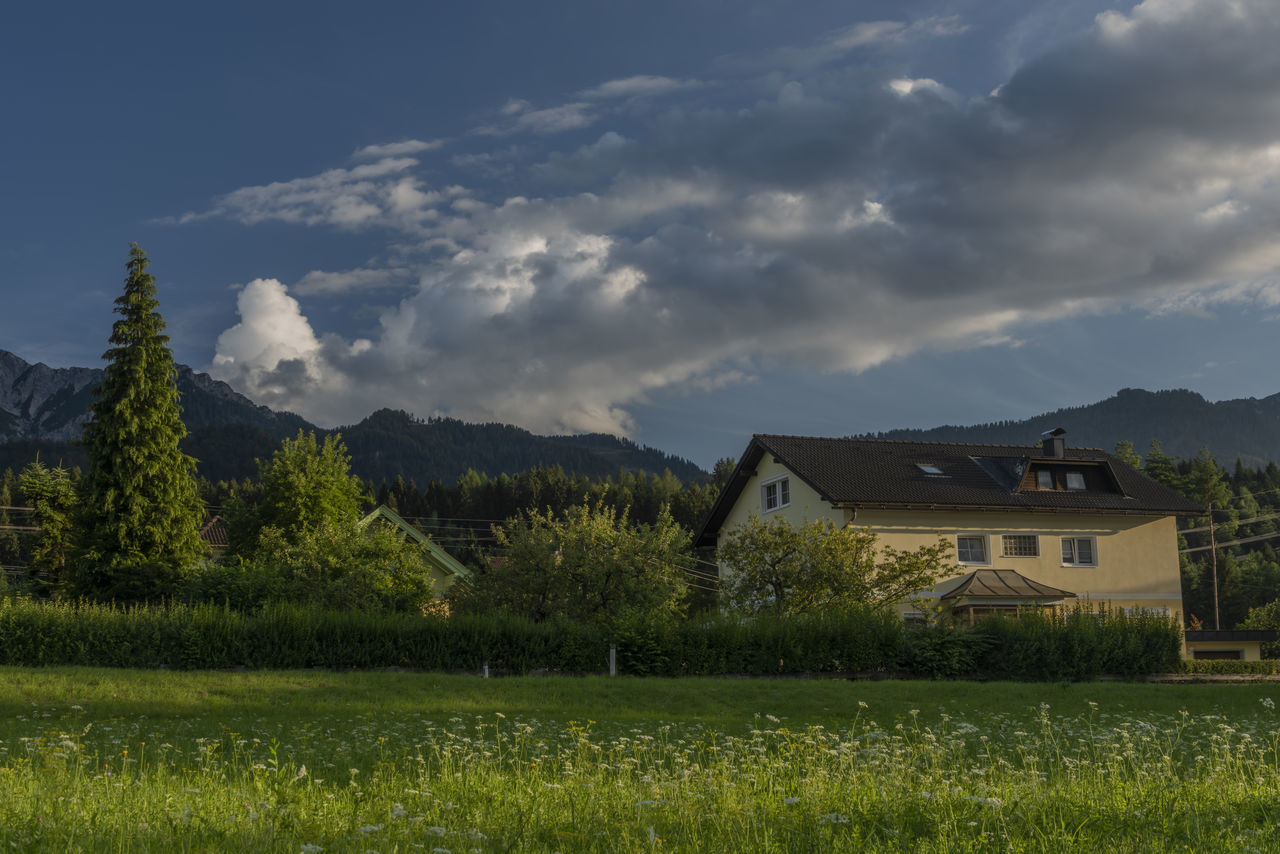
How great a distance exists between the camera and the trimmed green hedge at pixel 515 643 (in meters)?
26.5

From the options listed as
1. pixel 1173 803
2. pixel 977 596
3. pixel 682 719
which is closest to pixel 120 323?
pixel 682 719

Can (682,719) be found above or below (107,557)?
below

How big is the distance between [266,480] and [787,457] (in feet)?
77.0

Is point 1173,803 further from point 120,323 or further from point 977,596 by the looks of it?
point 120,323

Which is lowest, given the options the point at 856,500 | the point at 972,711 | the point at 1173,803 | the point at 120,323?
the point at 972,711

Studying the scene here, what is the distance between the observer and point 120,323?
41094 millimetres

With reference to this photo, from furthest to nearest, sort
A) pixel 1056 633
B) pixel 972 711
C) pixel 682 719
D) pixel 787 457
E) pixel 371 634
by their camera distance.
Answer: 1. pixel 787 457
2. pixel 1056 633
3. pixel 371 634
4. pixel 972 711
5. pixel 682 719

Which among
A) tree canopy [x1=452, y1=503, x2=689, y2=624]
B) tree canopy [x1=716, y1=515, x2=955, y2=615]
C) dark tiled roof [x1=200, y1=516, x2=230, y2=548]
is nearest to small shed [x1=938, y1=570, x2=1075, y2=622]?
tree canopy [x1=716, y1=515, x2=955, y2=615]

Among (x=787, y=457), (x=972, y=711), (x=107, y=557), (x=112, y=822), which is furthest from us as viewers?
(x=787, y=457)

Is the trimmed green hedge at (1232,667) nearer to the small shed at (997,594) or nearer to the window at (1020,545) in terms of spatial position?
the small shed at (997,594)

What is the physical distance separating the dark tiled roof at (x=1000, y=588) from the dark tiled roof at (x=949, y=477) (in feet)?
9.48

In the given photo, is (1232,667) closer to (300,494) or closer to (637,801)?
(300,494)

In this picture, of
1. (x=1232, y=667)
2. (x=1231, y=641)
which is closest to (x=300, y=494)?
(x=1232, y=667)

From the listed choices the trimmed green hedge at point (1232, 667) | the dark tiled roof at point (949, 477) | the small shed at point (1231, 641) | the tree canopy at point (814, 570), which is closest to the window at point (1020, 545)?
the dark tiled roof at point (949, 477)
